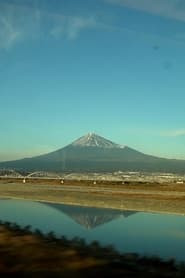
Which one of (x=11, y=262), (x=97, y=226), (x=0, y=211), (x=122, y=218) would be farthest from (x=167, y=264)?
(x=0, y=211)

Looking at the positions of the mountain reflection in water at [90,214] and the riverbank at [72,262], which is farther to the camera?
the mountain reflection in water at [90,214]

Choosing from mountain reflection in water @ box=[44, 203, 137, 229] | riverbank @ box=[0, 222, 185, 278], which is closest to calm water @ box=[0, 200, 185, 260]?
mountain reflection in water @ box=[44, 203, 137, 229]

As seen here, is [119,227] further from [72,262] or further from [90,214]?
[72,262]

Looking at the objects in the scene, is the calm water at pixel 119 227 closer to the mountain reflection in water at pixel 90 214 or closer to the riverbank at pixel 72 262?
the mountain reflection in water at pixel 90 214

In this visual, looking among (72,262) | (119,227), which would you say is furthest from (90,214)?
(72,262)

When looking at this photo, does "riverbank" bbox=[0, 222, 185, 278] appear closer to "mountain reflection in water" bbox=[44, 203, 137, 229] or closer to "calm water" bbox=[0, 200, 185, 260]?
"calm water" bbox=[0, 200, 185, 260]

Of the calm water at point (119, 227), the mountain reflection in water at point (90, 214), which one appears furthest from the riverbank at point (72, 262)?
the mountain reflection in water at point (90, 214)

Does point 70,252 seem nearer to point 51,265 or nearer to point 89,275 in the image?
point 51,265
